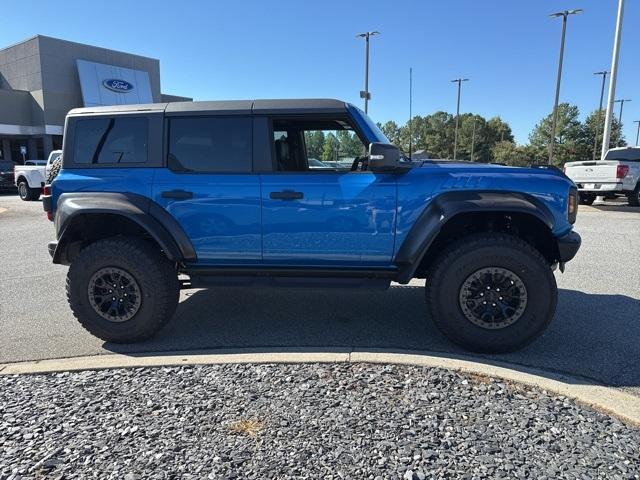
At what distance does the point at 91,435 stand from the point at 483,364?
2.58 m

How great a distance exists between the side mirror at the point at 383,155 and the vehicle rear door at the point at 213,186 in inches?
38.1

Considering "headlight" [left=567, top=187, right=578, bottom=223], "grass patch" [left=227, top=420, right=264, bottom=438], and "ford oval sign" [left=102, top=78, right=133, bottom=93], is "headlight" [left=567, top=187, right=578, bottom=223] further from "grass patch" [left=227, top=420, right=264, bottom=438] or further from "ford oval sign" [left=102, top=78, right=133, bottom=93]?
"ford oval sign" [left=102, top=78, right=133, bottom=93]

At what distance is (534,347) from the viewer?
366 cm

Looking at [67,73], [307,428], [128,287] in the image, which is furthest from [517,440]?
[67,73]

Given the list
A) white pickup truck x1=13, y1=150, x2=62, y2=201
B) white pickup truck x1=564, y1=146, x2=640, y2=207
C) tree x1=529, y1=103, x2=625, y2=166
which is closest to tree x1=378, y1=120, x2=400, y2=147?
white pickup truck x1=564, y1=146, x2=640, y2=207

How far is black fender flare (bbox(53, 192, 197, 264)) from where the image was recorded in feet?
12.0

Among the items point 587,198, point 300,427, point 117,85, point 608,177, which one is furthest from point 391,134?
point 117,85

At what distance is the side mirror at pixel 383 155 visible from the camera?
337cm

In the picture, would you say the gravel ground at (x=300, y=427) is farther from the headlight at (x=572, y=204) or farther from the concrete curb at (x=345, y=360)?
the headlight at (x=572, y=204)

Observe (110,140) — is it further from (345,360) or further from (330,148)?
(345,360)

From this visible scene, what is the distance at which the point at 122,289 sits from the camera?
378cm

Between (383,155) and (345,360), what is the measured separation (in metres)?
1.55

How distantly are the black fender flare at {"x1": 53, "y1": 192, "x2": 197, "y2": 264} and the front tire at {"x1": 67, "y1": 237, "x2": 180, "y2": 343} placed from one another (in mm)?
180

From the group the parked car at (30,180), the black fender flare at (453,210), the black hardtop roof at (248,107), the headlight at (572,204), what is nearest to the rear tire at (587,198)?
the headlight at (572,204)
